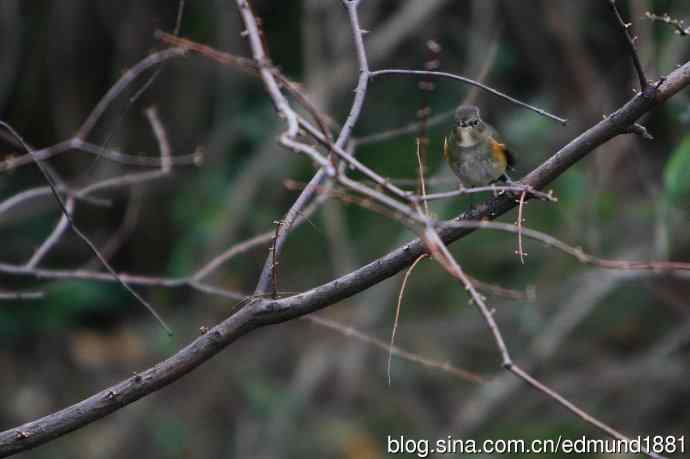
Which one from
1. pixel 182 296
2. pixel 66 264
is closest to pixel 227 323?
pixel 182 296

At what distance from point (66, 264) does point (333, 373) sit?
7.49 ft

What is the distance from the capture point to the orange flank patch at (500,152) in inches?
114

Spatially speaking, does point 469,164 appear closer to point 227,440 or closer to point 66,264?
point 227,440

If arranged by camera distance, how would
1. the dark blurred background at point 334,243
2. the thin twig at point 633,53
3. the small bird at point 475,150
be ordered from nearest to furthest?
the thin twig at point 633,53, the small bird at point 475,150, the dark blurred background at point 334,243

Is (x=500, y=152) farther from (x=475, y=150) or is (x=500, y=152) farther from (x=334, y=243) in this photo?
(x=334, y=243)

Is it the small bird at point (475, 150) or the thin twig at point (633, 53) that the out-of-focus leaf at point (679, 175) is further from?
the thin twig at point (633, 53)

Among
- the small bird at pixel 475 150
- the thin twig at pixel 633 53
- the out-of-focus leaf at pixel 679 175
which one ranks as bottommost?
the thin twig at pixel 633 53

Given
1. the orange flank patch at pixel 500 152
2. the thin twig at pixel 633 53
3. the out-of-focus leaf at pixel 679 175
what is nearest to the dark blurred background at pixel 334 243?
the out-of-focus leaf at pixel 679 175

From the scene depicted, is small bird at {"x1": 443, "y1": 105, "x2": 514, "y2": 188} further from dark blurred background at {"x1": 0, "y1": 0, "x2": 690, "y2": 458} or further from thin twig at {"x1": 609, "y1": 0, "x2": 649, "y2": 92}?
dark blurred background at {"x1": 0, "y1": 0, "x2": 690, "y2": 458}

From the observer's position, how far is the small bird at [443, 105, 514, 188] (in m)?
2.87

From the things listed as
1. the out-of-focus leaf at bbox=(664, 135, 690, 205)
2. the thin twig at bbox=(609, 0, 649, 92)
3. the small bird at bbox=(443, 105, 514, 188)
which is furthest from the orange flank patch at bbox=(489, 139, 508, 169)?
the thin twig at bbox=(609, 0, 649, 92)

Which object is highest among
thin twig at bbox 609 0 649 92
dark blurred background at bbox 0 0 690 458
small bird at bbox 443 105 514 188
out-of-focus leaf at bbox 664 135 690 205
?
dark blurred background at bbox 0 0 690 458

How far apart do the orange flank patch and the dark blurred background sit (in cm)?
150

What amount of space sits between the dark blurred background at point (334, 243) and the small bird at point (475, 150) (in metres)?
1.54
